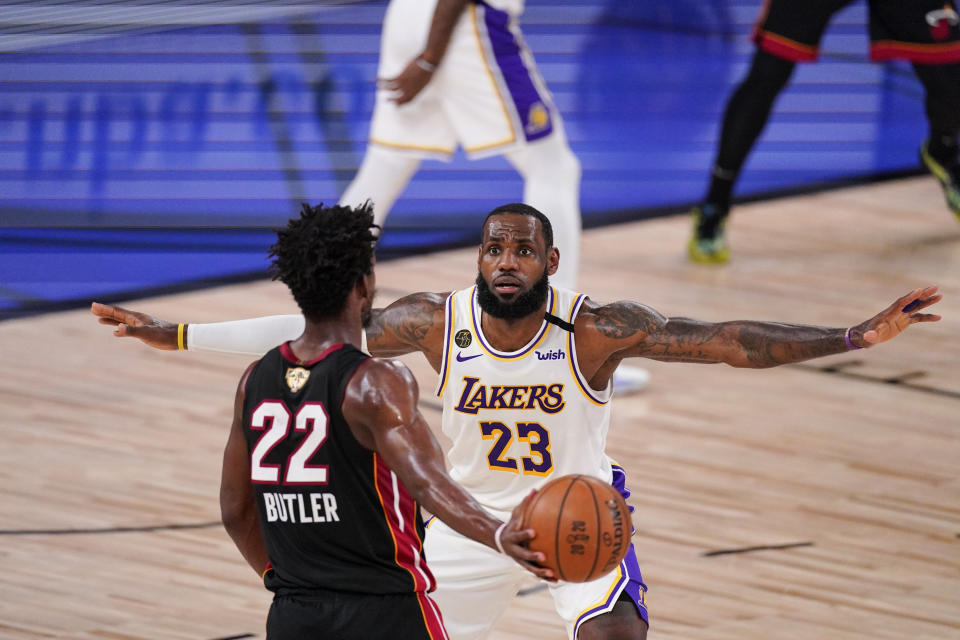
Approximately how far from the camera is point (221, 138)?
1027 centimetres

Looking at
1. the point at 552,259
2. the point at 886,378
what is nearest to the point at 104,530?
the point at 552,259

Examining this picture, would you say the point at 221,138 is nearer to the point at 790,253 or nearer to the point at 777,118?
the point at 790,253

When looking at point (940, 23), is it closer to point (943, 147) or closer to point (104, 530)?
point (943, 147)

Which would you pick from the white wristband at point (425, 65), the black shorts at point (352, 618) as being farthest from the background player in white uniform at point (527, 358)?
the white wristband at point (425, 65)

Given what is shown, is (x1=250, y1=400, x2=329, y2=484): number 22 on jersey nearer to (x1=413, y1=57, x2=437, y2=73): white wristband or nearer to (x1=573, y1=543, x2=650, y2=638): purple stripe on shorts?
(x1=573, y1=543, x2=650, y2=638): purple stripe on shorts

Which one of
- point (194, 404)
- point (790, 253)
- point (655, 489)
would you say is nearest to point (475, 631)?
point (655, 489)

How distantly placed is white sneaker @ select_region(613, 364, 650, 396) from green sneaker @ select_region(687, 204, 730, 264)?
89.5 inches

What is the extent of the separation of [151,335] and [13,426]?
110 inches

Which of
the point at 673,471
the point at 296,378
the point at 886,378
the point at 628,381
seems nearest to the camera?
the point at 296,378

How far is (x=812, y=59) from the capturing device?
8.74 meters

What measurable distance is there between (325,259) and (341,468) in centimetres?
44

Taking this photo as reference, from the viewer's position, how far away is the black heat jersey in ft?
10.3

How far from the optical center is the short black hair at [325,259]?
10.5 feet

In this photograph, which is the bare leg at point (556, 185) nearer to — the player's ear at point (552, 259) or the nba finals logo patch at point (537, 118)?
the nba finals logo patch at point (537, 118)
